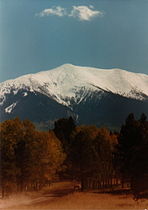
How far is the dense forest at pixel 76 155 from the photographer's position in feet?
80.2

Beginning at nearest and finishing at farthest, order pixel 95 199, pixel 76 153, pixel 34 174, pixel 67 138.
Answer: pixel 95 199, pixel 34 174, pixel 76 153, pixel 67 138

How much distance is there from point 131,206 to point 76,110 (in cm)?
17520

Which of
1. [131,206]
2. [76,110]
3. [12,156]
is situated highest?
[76,110]

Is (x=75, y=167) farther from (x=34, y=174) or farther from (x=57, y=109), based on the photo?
(x=57, y=109)

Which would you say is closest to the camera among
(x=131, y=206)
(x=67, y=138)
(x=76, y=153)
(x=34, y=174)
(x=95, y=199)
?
(x=131, y=206)

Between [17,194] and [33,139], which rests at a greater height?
[33,139]

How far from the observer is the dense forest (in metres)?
24.4

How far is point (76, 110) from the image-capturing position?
195000mm

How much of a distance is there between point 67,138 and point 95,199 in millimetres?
22900

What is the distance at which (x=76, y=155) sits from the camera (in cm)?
3566

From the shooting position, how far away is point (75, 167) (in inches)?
1420

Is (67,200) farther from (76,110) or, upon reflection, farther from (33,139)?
(76,110)

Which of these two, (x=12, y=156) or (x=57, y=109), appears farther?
(x=57, y=109)

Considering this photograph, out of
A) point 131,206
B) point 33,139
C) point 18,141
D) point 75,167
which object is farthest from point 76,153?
point 131,206
